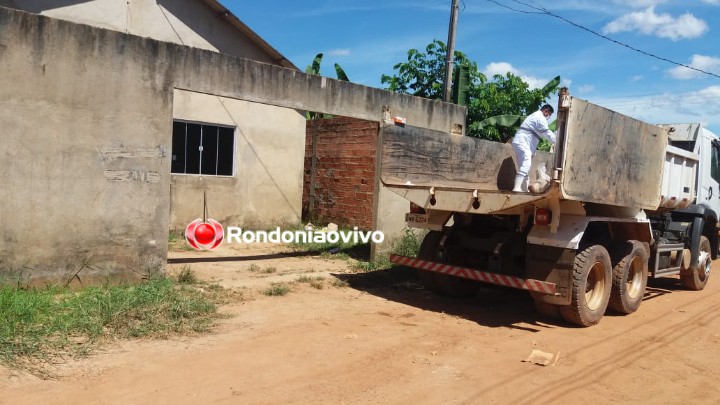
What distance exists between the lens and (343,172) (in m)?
13.1

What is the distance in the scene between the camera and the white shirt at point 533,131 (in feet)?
25.1

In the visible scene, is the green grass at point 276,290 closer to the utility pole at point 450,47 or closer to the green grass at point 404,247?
the green grass at point 404,247

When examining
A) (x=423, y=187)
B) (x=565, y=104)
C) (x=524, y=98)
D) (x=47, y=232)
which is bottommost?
(x=47, y=232)

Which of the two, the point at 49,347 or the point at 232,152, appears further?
the point at 232,152

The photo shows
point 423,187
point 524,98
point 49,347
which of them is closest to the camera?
point 49,347

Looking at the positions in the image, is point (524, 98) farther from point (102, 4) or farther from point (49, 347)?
point (49, 347)

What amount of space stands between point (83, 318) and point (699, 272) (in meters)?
9.05

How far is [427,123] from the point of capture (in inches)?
426

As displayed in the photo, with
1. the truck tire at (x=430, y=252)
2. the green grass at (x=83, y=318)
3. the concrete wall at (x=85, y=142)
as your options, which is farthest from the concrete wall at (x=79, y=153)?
the truck tire at (x=430, y=252)

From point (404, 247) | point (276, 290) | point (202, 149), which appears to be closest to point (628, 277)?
point (404, 247)

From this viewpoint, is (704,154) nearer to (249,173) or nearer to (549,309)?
(549,309)

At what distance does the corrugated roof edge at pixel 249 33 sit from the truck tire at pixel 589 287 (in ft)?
31.1

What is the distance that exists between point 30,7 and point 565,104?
9.82 m

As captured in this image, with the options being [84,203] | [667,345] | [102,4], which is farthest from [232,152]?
[667,345]
